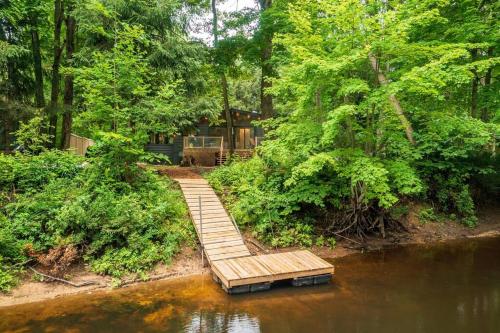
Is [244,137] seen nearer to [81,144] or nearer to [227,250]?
[81,144]

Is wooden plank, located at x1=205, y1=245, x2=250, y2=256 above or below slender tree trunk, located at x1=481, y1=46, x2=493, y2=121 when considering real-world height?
below

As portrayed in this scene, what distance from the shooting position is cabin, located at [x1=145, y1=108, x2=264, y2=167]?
20.5 meters

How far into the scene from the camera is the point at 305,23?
9594 mm

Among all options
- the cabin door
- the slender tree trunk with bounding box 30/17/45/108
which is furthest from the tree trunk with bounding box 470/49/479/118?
the slender tree trunk with bounding box 30/17/45/108

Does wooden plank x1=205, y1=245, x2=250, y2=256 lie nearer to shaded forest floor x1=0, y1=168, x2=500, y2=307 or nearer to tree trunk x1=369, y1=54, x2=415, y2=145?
shaded forest floor x1=0, y1=168, x2=500, y2=307

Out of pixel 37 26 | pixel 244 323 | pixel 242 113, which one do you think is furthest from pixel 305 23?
pixel 242 113

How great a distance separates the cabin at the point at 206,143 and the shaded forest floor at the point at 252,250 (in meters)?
4.46

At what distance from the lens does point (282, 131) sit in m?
11.1

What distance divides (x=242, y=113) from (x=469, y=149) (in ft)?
53.7

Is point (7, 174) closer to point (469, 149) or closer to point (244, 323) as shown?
point (244, 323)

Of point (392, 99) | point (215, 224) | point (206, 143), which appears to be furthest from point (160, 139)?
point (392, 99)

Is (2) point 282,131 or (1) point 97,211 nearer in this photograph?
(1) point 97,211

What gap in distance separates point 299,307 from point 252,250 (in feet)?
10.6

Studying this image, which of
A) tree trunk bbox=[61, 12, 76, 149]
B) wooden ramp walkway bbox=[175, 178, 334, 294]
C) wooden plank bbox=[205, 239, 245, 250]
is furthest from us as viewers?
tree trunk bbox=[61, 12, 76, 149]
